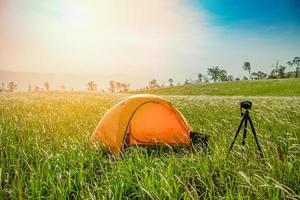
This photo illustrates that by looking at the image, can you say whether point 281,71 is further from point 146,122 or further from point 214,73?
point 146,122

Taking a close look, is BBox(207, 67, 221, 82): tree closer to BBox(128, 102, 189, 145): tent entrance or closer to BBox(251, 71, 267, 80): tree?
BBox(251, 71, 267, 80): tree

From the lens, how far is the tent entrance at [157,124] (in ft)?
26.9

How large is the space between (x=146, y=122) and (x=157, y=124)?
0.30 metres

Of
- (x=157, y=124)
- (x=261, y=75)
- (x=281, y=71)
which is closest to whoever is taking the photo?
(x=157, y=124)

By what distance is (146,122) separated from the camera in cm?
832

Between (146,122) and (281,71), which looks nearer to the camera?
(146,122)

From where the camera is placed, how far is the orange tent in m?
7.60

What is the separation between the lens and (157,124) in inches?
327

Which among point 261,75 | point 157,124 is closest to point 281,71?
point 261,75

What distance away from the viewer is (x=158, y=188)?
427 cm

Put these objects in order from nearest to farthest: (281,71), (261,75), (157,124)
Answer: (157,124)
(281,71)
(261,75)

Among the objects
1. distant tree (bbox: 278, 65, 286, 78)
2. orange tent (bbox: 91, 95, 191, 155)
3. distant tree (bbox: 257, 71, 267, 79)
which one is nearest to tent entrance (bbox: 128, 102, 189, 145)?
orange tent (bbox: 91, 95, 191, 155)

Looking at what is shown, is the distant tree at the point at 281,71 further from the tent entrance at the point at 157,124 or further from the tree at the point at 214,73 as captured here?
the tent entrance at the point at 157,124

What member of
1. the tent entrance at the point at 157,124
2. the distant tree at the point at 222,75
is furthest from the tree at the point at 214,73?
the tent entrance at the point at 157,124
